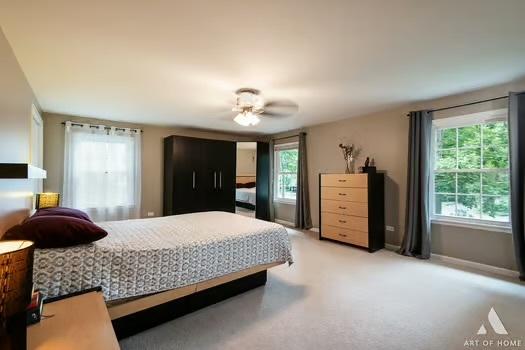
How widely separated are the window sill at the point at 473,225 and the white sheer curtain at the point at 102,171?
514 cm

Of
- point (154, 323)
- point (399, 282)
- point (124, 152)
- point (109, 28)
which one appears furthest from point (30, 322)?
point (124, 152)

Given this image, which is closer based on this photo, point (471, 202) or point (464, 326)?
point (464, 326)

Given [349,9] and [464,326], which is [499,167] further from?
[349,9]

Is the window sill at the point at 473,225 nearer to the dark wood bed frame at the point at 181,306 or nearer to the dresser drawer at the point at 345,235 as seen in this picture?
the dresser drawer at the point at 345,235

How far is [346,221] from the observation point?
4207 millimetres

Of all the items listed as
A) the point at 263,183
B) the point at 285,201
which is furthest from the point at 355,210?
the point at 263,183

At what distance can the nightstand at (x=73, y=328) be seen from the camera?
37.0 inches

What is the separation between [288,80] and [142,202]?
3.92m

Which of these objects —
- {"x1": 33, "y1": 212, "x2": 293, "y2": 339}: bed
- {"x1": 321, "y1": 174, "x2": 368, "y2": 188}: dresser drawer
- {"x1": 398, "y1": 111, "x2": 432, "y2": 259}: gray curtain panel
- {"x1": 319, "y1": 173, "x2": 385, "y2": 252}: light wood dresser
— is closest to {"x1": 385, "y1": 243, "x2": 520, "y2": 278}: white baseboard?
{"x1": 398, "y1": 111, "x2": 432, "y2": 259}: gray curtain panel

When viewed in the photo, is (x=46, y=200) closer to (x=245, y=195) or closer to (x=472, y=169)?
(x=245, y=195)

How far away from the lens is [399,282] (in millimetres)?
2775

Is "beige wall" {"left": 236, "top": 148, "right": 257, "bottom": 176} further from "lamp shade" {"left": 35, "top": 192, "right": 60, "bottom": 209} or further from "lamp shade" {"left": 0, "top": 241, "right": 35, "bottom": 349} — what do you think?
"lamp shade" {"left": 0, "top": 241, "right": 35, "bottom": 349}

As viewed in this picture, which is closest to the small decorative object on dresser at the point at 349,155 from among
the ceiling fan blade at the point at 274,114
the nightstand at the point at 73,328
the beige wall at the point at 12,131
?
the ceiling fan blade at the point at 274,114

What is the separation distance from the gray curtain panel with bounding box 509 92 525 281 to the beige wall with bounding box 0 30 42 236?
4808 mm
